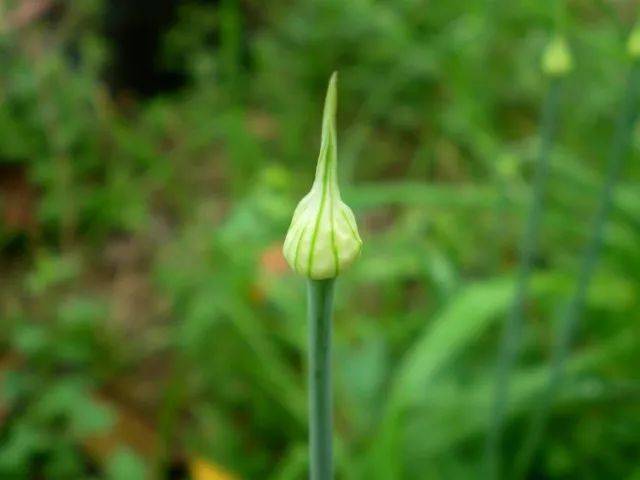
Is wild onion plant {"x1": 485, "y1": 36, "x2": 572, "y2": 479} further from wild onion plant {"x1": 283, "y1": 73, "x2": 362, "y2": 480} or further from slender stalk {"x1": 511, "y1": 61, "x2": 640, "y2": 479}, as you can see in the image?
wild onion plant {"x1": 283, "y1": 73, "x2": 362, "y2": 480}

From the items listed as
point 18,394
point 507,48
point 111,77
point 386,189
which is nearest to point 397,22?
point 507,48

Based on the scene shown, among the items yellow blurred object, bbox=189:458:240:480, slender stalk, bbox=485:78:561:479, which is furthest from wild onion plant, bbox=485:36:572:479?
yellow blurred object, bbox=189:458:240:480

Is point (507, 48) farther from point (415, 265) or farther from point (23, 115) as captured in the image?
point (23, 115)

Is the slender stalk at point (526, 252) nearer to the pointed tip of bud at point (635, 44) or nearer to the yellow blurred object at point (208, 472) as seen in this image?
the pointed tip of bud at point (635, 44)

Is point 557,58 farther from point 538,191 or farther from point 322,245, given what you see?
point 322,245

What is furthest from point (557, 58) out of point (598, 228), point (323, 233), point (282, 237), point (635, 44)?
point (282, 237)

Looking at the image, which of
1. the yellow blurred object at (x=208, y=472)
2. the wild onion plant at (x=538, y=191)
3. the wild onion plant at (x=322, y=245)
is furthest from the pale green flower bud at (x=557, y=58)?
the yellow blurred object at (x=208, y=472)
